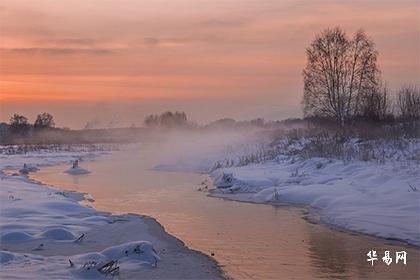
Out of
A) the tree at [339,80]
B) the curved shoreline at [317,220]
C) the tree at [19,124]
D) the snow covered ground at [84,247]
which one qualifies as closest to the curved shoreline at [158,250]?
the snow covered ground at [84,247]

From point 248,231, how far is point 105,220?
3.18m

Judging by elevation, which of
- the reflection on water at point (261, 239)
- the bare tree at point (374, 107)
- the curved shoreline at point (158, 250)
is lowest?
the reflection on water at point (261, 239)

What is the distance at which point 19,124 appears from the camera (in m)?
115

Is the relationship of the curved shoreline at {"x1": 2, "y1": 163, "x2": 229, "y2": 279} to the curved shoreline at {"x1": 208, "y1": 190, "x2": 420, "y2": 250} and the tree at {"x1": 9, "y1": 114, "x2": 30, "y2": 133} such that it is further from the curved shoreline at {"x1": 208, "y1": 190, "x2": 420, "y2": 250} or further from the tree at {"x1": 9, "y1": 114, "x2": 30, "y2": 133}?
the tree at {"x1": 9, "y1": 114, "x2": 30, "y2": 133}

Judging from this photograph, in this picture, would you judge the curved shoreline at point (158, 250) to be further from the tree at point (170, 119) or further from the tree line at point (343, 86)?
the tree at point (170, 119)

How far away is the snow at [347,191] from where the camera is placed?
36.1 ft

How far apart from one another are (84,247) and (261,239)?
3.47 meters

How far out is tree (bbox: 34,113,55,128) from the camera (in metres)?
125

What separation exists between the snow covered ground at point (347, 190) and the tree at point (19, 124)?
318ft

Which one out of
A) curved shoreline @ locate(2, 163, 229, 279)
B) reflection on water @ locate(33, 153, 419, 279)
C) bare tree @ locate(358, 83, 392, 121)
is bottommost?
reflection on water @ locate(33, 153, 419, 279)

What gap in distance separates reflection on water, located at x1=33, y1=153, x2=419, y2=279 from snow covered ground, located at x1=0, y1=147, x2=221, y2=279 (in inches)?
24.4

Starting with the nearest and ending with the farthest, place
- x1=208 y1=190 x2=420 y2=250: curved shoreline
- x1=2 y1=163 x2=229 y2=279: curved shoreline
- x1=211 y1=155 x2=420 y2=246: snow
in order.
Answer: x1=2 y1=163 x2=229 y2=279: curved shoreline
x1=208 y1=190 x2=420 y2=250: curved shoreline
x1=211 y1=155 x2=420 y2=246: snow

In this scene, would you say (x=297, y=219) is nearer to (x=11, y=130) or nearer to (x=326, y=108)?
(x=326, y=108)

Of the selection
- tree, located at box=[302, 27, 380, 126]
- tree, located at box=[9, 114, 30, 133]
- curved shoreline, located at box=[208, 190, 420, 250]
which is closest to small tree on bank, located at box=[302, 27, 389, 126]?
tree, located at box=[302, 27, 380, 126]
